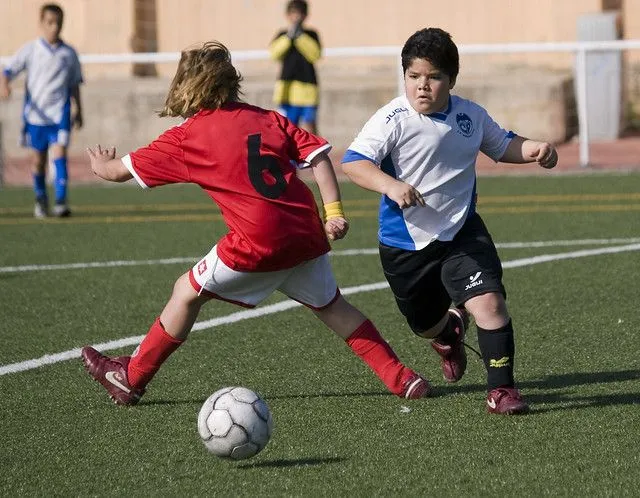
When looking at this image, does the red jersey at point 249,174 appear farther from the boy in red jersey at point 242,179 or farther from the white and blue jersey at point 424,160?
the white and blue jersey at point 424,160

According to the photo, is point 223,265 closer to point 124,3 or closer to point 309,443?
point 309,443

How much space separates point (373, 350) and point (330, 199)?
0.67 meters

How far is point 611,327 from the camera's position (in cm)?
672

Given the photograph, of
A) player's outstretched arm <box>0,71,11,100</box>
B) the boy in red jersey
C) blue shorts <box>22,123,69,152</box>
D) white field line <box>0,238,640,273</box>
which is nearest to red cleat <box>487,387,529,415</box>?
the boy in red jersey

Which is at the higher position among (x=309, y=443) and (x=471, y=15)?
(x=471, y=15)

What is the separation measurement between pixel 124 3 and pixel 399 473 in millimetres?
19589

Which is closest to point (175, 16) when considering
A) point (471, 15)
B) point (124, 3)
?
point (124, 3)

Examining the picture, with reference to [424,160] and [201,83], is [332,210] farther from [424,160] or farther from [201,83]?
[201,83]

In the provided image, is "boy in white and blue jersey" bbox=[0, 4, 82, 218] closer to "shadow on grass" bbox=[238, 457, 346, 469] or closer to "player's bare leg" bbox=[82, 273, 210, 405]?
"player's bare leg" bbox=[82, 273, 210, 405]

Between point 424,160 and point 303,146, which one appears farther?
point 424,160

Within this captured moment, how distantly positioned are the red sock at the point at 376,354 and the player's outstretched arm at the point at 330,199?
0.50 m

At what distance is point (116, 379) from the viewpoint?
18.2 ft

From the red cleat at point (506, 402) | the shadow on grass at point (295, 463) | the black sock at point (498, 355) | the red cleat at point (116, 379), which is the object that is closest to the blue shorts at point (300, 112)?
the red cleat at point (116, 379)

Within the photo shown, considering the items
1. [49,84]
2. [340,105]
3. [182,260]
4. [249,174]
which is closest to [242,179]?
[249,174]
